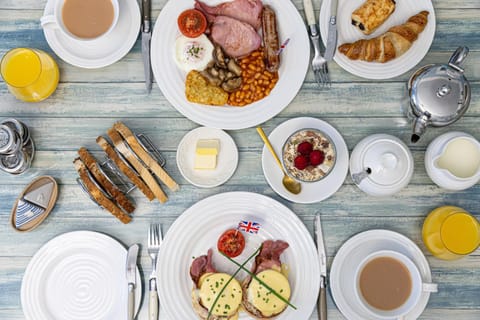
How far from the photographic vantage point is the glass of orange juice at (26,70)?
1.60 metres

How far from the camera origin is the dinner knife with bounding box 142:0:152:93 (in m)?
1.66

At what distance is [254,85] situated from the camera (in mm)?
1631

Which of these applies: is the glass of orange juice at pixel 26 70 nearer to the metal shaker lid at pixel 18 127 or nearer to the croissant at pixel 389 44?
the metal shaker lid at pixel 18 127

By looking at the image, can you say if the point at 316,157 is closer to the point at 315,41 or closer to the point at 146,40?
the point at 315,41

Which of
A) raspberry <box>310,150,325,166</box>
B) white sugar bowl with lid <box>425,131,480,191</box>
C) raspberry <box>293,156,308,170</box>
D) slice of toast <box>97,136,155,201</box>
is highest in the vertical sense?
white sugar bowl with lid <box>425,131,480,191</box>

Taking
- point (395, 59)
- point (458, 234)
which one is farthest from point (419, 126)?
point (458, 234)

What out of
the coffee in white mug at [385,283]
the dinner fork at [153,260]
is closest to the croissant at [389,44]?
the coffee in white mug at [385,283]

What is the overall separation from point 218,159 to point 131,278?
48 centimetres

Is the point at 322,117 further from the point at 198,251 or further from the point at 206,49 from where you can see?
the point at 198,251

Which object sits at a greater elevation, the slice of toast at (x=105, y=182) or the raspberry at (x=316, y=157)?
the raspberry at (x=316, y=157)

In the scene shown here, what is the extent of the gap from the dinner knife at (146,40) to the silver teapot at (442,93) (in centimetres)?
87

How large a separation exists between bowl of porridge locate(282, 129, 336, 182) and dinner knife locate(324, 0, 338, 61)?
270 mm

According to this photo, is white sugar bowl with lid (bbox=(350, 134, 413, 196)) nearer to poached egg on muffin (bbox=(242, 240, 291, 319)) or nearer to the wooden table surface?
the wooden table surface

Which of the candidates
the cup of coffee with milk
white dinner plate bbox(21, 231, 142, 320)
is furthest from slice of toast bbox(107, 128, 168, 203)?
the cup of coffee with milk
